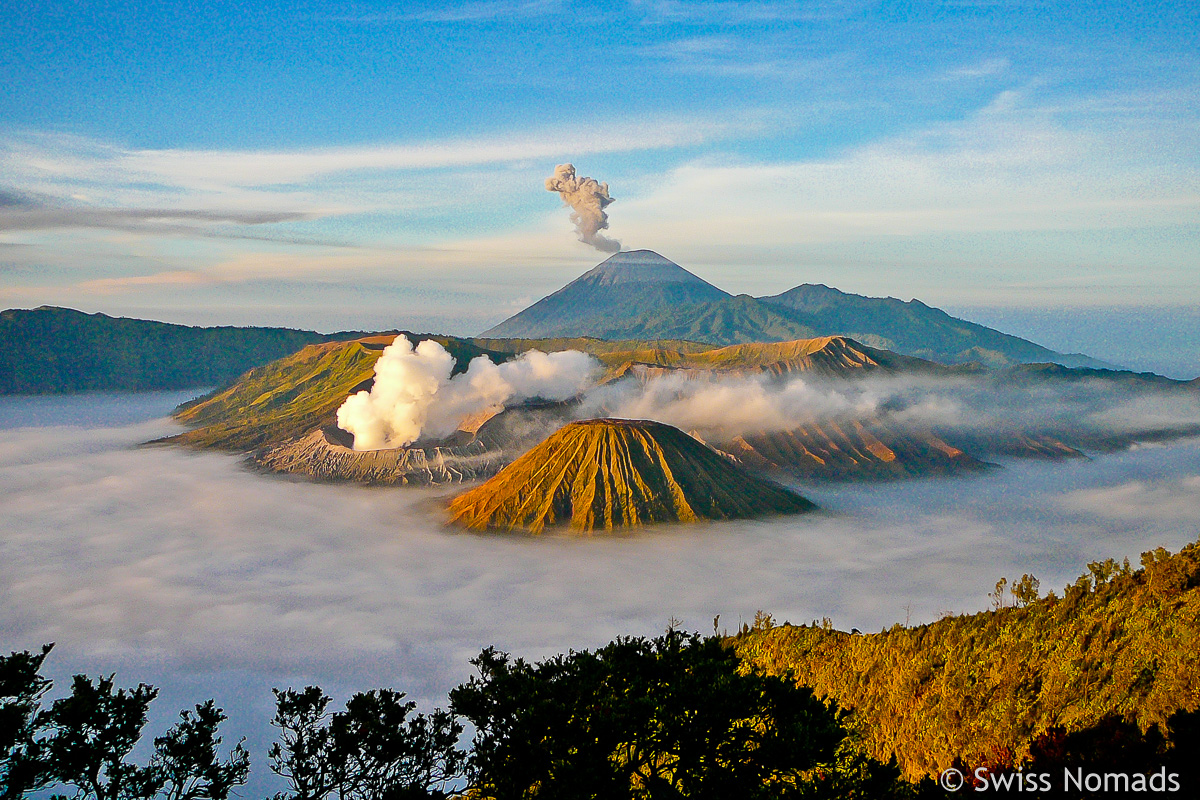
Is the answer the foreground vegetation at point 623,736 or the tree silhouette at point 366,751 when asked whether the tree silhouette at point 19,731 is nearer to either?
the foreground vegetation at point 623,736

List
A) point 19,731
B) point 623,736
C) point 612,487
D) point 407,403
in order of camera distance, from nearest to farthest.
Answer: point 623,736
point 19,731
point 612,487
point 407,403

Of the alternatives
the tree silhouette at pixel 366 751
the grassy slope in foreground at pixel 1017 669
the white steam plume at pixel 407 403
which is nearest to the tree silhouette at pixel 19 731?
the tree silhouette at pixel 366 751

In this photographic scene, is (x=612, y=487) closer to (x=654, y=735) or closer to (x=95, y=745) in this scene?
(x=95, y=745)

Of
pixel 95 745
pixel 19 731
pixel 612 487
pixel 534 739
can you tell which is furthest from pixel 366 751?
pixel 612 487

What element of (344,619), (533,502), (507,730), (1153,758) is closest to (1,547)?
(344,619)

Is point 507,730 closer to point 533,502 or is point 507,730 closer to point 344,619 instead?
point 344,619

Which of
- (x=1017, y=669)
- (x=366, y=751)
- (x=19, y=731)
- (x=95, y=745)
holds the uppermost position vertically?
(x=19, y=731)

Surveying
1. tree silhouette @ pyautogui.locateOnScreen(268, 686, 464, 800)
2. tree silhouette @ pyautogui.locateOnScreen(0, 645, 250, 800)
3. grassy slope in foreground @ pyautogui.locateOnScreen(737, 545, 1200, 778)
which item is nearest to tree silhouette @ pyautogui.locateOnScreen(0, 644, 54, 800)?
tree silhouette @ pyautogui.locateOnScreen(0, 645, 250, 800)
